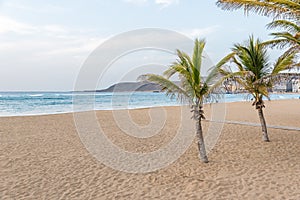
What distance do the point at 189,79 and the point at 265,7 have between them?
257 centimetres

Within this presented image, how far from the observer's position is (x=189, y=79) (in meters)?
5.80

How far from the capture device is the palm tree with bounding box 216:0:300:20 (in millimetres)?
6000

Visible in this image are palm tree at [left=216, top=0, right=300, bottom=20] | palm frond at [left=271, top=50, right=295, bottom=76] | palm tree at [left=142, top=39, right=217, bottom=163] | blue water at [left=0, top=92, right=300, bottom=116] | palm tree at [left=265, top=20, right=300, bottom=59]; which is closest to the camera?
palm tree at [left=142, top=39, right=217, bottom=163]

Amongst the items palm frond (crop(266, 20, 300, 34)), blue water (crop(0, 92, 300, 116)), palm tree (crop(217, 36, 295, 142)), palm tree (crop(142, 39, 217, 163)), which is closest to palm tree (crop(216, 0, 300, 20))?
palm frond (crop(266, 20, 300, 34))

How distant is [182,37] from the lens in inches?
234

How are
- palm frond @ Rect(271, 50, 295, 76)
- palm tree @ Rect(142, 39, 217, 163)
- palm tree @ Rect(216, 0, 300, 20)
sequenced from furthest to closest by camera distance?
palm frond @ Rect(271, 50, 295, 76) → palm tree @ Rect(216, 0, 300, 20) → palm tree @ Rect(142, 39, 217, 163)

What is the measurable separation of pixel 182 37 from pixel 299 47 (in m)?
3.09

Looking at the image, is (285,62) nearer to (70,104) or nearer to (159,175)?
(159,175)

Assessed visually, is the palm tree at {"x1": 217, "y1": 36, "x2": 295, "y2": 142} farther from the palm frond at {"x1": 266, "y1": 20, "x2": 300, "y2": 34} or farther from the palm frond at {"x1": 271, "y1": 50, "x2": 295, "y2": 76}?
the palm frond at {"x1": 266, "y1": 20, "x2": 300, "y2": 34}

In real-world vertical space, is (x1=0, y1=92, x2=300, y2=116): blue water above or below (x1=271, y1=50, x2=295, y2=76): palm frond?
below

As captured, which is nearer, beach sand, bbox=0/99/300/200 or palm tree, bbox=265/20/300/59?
beach sand, bbox=0/99/300/200

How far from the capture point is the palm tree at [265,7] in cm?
600

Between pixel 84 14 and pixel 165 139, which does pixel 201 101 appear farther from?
pixel 84 14

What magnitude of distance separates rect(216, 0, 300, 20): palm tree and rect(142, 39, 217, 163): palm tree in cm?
117
